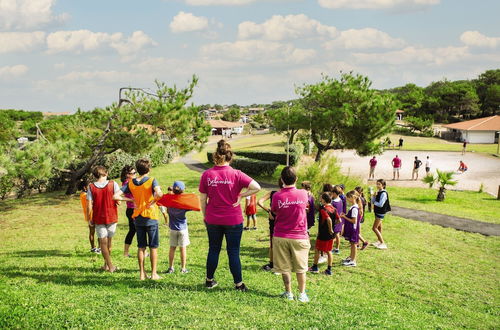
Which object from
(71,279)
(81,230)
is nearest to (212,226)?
(71,279)

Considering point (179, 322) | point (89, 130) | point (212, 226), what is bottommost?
point (179, 322)

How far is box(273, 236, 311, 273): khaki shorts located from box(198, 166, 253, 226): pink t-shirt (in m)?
0.74

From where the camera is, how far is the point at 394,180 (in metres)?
25.9

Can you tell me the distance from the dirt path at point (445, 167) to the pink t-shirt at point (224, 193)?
15.7 m

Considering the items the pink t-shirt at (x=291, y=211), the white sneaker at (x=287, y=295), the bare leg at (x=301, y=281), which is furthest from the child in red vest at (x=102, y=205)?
the bare leg at (x=301, y=281)

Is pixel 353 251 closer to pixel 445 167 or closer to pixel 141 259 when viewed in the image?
pixel 141 259

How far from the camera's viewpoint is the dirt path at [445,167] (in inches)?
975

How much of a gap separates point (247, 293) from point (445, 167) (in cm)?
3089

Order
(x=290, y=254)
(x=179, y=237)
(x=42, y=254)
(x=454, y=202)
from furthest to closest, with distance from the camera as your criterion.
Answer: (x=454, y=202), (x=42, y=254), (x=179, y=237), (x=290, y=254)

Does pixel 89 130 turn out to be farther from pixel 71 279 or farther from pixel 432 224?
pixel 432 224

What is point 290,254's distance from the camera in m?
5.46

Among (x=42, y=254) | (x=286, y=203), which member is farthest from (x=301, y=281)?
(x=42, y=254)

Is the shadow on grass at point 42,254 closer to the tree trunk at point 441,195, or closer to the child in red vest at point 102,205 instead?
the child in red vest at point 102,205

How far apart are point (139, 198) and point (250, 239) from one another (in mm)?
5470
